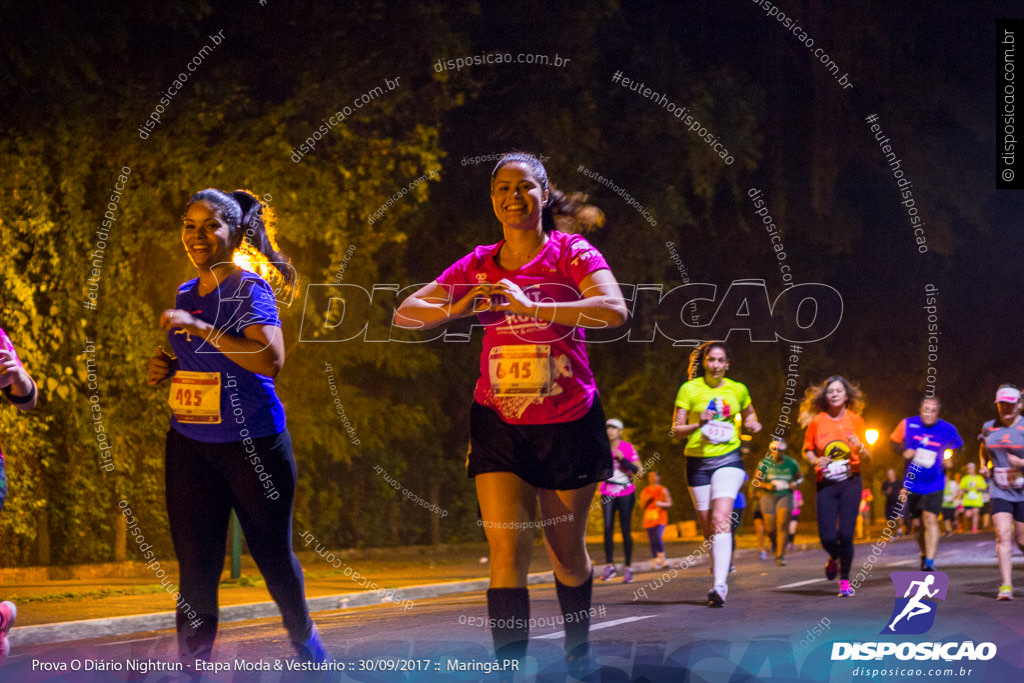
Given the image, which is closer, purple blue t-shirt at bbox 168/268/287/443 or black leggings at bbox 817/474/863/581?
purple blue t-shirt at bbox 168/268/287/443

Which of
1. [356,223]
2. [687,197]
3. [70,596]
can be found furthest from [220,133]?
[687,197]

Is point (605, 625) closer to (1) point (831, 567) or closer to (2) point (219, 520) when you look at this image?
(1) point (831, 567)

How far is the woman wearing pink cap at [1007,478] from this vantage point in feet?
31.9

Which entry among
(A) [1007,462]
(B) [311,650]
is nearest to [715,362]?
(A) [1007,462]

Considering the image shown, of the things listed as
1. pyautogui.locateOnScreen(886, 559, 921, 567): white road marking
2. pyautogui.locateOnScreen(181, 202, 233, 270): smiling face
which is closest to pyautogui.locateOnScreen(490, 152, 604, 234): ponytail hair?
pyautogui.locateOnScreen(181, 202, 233, 270): smiling face

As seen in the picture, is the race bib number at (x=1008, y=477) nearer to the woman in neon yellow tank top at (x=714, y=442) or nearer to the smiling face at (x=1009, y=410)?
the smiling face at (x=1009, y=410)

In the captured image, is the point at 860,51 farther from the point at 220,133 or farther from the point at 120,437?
the point at 120,437

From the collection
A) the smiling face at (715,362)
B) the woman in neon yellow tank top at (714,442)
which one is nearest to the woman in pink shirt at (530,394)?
the woman in neon yellow tank top at (714,442)

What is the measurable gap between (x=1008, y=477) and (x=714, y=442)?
2.40 m

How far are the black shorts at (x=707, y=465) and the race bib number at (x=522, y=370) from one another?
5024 mm

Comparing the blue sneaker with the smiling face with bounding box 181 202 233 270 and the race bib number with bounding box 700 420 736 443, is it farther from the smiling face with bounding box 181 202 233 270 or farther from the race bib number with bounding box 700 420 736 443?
the race bib number with bounding box 700 420 736 443

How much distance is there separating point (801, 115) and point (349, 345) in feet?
23.2

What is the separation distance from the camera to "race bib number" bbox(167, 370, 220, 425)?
4770 mm

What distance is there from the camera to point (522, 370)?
4.81m
